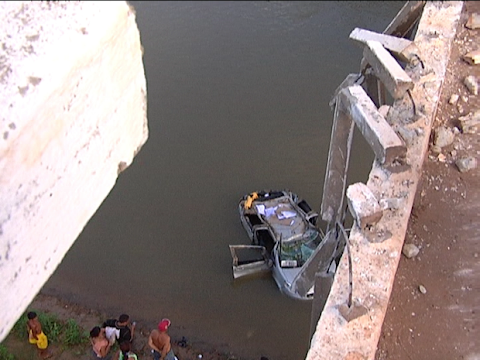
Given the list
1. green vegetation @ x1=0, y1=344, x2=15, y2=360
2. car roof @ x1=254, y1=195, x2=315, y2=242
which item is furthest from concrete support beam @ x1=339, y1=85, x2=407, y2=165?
green vegetation @ x1=0, y1=344, x2=15, y2=360

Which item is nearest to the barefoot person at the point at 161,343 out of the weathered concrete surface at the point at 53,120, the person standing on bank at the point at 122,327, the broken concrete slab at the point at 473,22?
the person standing on bank at the point at 122,327

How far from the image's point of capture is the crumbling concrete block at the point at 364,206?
343 centimetres

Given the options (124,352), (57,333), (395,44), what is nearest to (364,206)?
(395,44)

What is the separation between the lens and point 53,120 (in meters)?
0.82

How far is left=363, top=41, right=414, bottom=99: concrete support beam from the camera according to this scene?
13.4ft

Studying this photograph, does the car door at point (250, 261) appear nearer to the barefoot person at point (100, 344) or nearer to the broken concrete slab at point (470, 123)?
the barefoot person at point (100, 344)

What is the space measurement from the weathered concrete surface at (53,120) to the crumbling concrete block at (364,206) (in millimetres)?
2620

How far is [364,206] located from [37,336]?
4756 millimetres

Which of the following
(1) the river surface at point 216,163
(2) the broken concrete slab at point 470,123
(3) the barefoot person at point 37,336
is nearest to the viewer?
(2) the broken concrete slab at point 470,123

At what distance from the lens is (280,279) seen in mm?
7582

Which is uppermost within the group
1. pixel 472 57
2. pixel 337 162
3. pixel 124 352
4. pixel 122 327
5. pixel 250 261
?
pixel 472 57

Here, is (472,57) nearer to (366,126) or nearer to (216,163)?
(366,126)

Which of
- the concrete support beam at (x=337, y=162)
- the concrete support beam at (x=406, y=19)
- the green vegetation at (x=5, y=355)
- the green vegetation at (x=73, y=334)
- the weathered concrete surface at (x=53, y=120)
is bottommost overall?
the green vegetation at (x=73, y=334)

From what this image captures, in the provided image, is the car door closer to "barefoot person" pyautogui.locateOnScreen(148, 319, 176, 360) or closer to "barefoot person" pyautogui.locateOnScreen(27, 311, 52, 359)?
"barefoot person" pyautogui.locateOnScreen(148, 319, 176, 360)
